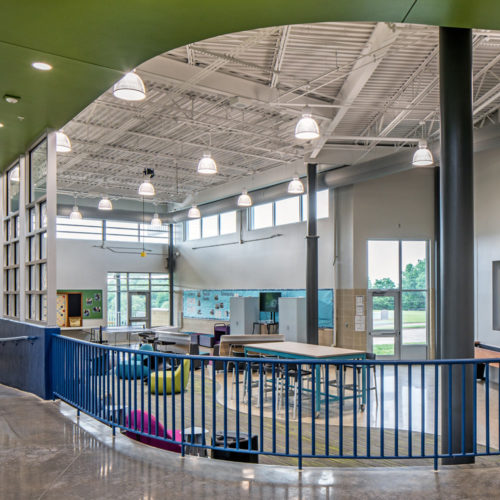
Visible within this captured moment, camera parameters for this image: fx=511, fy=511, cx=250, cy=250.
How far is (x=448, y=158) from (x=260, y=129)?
24.1 ft

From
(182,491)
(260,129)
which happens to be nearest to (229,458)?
(182,491)

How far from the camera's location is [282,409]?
869 cm

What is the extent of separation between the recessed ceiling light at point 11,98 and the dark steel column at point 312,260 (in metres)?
8.31

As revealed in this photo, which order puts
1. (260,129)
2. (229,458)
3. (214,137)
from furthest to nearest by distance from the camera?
(214,137), (260,129), (229,458)

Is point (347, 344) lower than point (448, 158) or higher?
lower

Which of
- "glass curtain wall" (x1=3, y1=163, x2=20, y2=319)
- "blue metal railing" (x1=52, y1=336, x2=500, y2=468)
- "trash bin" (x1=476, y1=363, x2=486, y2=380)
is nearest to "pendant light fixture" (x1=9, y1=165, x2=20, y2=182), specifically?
"glass curtain wall" (x1=3, y1=163, x2=20, y2=319)

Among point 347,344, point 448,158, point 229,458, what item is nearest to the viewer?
point 229,458

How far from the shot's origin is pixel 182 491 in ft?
12.2

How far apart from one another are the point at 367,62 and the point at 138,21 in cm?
471

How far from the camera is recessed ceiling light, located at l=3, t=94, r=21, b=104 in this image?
17.6 feet

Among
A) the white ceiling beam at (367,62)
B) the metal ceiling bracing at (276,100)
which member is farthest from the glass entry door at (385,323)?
the white ceiling beam at (367,62)

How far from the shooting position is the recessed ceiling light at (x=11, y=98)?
5363 millimetres

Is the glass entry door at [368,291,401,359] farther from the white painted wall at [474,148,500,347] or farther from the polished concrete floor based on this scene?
the polished concrete floor

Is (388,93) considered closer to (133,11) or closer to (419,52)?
(419,52)
